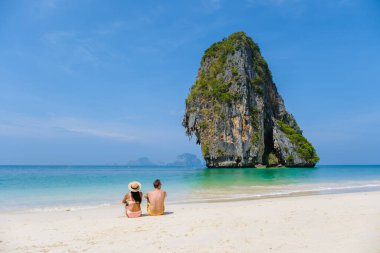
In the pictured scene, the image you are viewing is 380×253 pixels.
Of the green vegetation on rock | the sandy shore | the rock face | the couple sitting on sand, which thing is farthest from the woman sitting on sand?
the green vegetation on rock

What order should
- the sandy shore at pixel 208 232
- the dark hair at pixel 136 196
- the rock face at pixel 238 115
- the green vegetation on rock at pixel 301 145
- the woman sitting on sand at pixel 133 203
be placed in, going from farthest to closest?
the green vegetation on rock at pixel 301 145, the rock face at pixel 238 115, the dark hair at pixel 136 196, the woman sitting on sand at pixel 133 203, the sandy shore at pixel 208 232

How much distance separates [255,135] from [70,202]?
4514 centimetres

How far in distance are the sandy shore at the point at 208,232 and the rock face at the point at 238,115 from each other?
46.0 m

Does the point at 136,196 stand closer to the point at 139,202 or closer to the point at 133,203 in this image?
the point at 139,202

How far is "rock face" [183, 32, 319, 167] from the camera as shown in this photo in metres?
54.6

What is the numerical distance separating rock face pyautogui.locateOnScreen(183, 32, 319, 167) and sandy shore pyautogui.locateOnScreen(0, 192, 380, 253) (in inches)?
1813

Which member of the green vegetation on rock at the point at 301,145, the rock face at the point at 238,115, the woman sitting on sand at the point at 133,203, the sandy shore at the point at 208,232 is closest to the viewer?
the sandy shore at the point at 208,232

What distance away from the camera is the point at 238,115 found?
55344 millimetres

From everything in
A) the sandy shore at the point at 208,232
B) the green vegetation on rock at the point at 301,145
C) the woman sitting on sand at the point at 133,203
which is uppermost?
the green vegetation on rock at the point at 301,145

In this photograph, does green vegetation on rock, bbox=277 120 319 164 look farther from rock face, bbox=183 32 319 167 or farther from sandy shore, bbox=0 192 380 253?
sandy shore, bbox=0 192 380 253

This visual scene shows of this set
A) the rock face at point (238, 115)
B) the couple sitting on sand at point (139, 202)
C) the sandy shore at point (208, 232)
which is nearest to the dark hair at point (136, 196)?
the couple sitting on sand at point (139, 202)

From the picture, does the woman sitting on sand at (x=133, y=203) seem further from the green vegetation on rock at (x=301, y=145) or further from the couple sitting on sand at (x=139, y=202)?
the green vegetation on rock at (x=301, y=145)

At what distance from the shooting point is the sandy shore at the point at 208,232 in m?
5.10

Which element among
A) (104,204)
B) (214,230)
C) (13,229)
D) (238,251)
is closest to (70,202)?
(104,204)
